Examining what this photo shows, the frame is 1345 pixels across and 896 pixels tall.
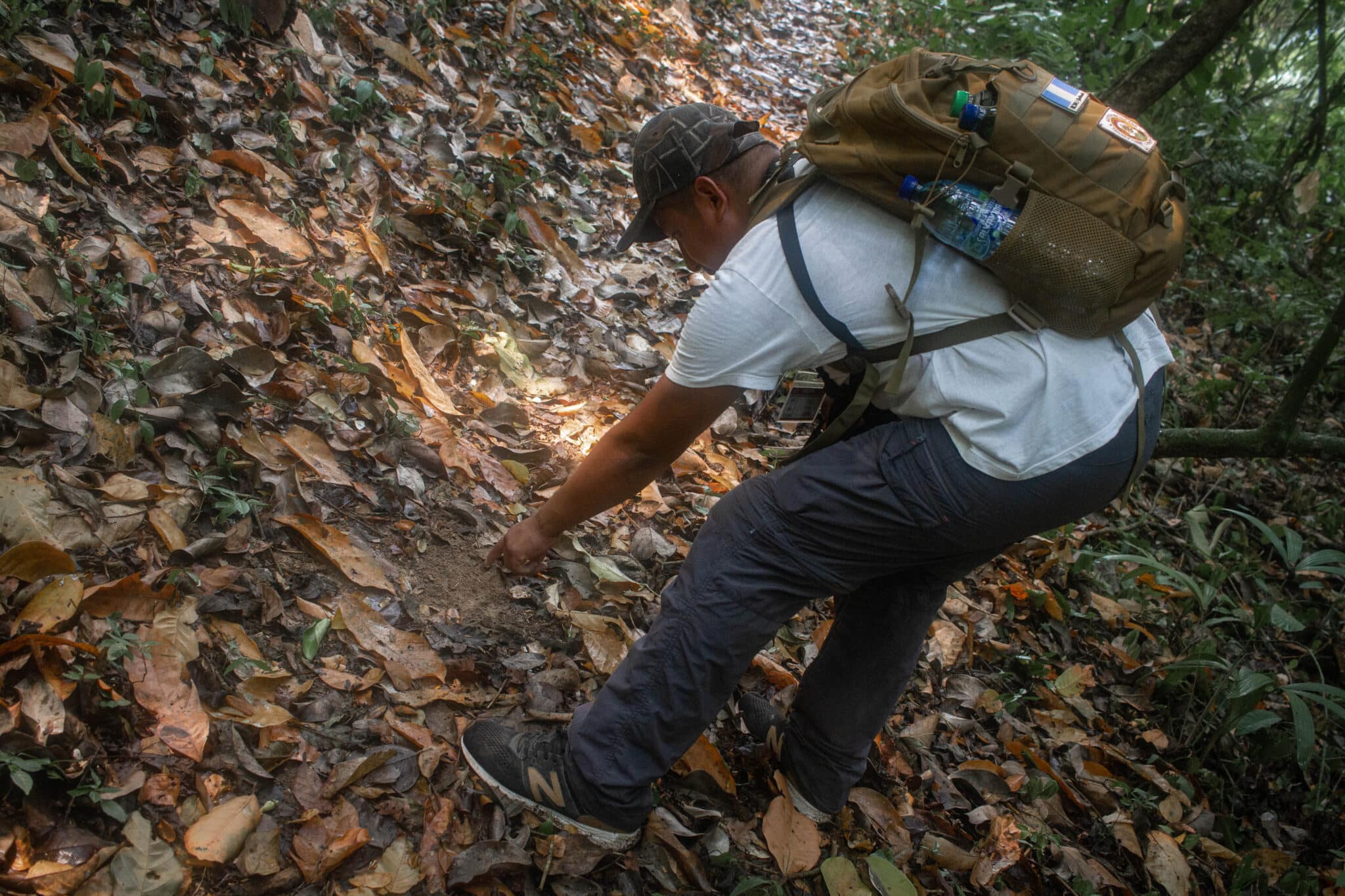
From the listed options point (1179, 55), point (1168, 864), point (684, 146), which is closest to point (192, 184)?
point (684, 146)

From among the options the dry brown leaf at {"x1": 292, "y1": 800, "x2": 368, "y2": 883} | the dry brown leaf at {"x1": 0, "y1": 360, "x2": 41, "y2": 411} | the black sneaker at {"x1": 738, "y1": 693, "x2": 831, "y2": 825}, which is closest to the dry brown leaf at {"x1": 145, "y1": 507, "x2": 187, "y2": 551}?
the dry brown leaf at {"x1": 0, "y1": 360, "x2": 41, "y2": 411}

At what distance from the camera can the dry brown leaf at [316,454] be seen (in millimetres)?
2449

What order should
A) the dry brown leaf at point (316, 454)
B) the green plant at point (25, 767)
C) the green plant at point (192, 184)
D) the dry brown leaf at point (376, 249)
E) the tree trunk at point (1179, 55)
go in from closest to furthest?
the green plant at point (25, 767), the dry brown leaf at point (316, 454), the green plant at point (192, 184), the dry brown leaf at point (376, 249), the tree trunk at point (1179, 55)

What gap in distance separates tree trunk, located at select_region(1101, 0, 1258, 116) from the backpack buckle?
3.52m

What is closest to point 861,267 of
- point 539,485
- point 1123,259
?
point 1123,259

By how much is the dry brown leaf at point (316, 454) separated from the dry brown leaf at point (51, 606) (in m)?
0.71

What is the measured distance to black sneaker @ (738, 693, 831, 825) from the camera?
2.46m

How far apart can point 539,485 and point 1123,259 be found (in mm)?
1889

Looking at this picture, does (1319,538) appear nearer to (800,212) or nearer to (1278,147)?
(1278,147)

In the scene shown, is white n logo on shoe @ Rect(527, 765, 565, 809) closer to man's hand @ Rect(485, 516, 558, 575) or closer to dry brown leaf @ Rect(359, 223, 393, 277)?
man's hand @ Rect(485, 516, 558, 575)

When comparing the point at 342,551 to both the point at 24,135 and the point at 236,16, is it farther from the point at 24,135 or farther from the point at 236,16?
the point at 236,16

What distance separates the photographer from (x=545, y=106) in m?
4.70

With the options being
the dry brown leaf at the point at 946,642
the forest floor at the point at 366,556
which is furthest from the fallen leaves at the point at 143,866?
the dry brown leaf at the point at 946,642

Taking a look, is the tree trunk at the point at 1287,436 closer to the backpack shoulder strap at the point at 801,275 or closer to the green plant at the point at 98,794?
the backpack shoulder strap at the point at 801,275
